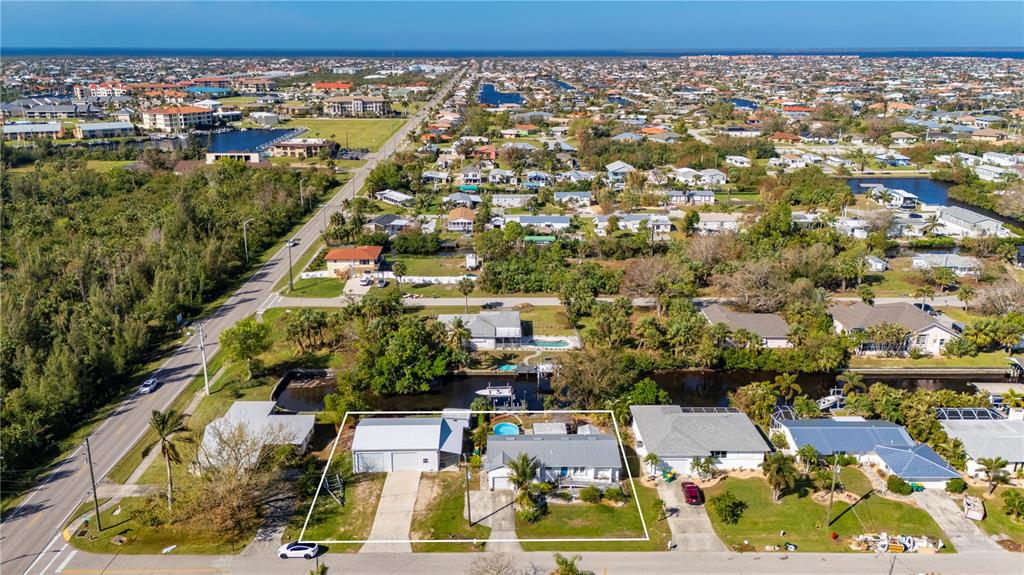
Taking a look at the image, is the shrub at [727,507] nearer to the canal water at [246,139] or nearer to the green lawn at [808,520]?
Result: the green lawn at [808,520]

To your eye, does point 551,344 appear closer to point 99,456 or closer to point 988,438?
point 988,438

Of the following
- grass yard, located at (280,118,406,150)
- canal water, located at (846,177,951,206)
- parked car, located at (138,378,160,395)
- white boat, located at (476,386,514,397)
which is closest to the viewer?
parked car, located at (138,378,160,395)

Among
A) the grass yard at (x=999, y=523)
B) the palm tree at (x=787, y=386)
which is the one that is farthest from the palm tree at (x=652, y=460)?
the grass yard at (x=999, y=523)

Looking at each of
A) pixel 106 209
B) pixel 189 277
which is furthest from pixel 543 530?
pixel 106 209

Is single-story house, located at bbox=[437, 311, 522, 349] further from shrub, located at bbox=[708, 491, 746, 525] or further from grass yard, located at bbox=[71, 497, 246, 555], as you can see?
grass yard, located at bbox=[71, 497, 246, 555]

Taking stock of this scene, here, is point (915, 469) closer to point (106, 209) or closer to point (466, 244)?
point (466, 244)

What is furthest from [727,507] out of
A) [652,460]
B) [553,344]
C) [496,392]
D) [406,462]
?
[553,344]

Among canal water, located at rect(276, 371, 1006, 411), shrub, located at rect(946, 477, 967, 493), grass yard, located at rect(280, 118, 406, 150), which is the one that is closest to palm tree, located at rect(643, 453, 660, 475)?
canal water, located at rect(276, 371, 1006, 411)
